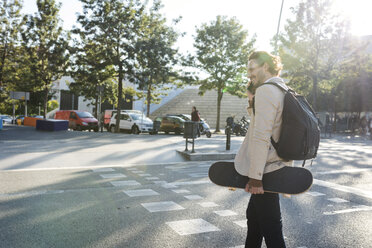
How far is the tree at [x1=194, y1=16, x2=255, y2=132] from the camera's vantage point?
31.5 m

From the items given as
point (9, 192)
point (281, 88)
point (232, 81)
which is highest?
point (232, 81)

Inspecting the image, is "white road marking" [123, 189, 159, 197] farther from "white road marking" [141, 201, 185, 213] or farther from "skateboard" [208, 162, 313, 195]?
"skateboard" [208, 162, 313, 195]

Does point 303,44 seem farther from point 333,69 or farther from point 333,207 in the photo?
point 333,207

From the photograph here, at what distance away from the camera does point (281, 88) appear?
8.07ft

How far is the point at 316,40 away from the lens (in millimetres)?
27922

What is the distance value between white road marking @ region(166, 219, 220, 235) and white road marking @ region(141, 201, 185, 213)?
61 centimetres

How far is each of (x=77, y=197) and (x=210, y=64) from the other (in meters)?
26.2

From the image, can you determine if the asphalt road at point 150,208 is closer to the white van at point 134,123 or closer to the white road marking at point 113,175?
the white road marking at point 113,175

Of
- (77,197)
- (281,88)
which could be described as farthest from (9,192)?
(281,88)

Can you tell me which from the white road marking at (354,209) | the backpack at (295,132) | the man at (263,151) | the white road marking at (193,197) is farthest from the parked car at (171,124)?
the backpack at (295,132)

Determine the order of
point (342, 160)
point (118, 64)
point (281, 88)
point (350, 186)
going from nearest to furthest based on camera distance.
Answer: point (281, 88) < point (350, 186) < point (342, 160) < point (118, 64)

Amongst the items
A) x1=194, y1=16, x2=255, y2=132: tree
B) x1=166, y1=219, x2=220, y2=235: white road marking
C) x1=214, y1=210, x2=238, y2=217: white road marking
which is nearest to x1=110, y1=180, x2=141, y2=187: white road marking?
x1=214, y1=210, x2=238, y2=217: white road marking

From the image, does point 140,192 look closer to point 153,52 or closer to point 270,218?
point 270,218

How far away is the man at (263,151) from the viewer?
240 centimetres
